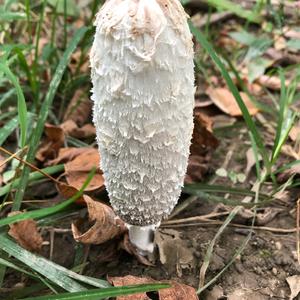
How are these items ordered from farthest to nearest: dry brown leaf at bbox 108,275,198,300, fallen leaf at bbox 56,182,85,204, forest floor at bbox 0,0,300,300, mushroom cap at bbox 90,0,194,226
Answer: fallen leaf at bbox 56,182,85,204 → forest floor at bbox 0,0,300,300 → dry brown leaf at bbox 108,275,198,300 → mushroom cap at bbox 90,0,194,226

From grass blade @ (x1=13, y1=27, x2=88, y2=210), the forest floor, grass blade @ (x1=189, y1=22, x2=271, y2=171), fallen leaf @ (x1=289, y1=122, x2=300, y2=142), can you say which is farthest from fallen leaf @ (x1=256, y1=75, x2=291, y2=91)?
grass blade @ (x1=13, y1=27, x2=88, y2=210)

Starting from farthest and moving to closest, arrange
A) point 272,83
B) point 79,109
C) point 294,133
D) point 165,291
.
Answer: point 272,83, point 79,109, point 294,133, point 165,291

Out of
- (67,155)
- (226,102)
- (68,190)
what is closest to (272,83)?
(226,102)

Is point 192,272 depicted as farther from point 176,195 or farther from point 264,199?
point 264,199

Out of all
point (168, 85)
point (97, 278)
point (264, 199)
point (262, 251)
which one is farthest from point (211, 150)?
point (168, 85)

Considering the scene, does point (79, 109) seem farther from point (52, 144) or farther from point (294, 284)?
point (294, 284)

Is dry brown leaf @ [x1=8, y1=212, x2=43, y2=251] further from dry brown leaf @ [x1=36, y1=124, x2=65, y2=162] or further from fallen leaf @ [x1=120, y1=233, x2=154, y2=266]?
dry brown leaf @ [x1=36, y1=124, x2=65, y2=162]
